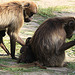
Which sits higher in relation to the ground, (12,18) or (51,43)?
(12,18)

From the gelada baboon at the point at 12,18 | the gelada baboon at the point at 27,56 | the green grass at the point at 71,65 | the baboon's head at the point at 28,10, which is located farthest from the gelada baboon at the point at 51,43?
the baboon's head at the point at 28,10

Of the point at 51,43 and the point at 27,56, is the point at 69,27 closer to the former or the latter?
the point at 51,43

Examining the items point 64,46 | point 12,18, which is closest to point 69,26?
point 64,46

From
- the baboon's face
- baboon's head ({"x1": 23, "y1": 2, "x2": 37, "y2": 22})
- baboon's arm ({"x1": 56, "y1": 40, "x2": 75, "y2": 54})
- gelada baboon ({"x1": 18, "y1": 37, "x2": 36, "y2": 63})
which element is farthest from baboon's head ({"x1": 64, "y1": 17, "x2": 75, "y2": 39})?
baboon's head ({"x1": 23, "y1": 2, "x2": 37, "y2": 22})

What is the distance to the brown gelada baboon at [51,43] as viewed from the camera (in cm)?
571

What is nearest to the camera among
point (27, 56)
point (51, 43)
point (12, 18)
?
point (51, 43)

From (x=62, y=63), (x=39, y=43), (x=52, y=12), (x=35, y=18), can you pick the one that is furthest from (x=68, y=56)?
(x=52, y=12)

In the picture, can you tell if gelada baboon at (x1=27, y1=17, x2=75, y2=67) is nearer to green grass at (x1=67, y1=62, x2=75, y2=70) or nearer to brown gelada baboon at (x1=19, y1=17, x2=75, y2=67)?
brown gelada baboon at (x1=19, y1=17, x2=75, y2=67)

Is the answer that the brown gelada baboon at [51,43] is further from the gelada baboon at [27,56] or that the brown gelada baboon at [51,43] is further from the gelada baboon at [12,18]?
the gelada baboon at [12,18]

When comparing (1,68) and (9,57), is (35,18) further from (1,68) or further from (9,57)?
(1,68)

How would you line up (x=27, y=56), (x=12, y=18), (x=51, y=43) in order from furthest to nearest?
(x=12, y=18) < (x=27, y=56) < (x=51, y=43)

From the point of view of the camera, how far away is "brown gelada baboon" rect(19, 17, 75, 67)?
18.7 ft

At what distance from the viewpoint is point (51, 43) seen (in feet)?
18.7

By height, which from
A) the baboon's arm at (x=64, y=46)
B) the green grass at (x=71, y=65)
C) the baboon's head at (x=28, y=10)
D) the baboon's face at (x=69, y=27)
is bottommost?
the green grass at (x=71, y=65)
